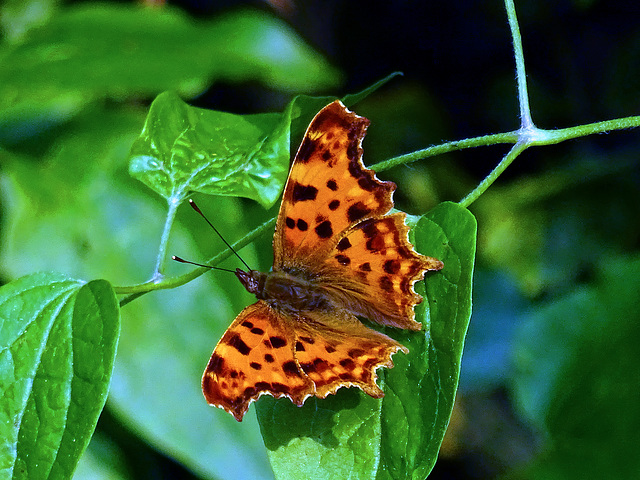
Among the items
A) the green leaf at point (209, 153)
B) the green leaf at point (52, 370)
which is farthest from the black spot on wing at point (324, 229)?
the green leaf at point (52, 370)

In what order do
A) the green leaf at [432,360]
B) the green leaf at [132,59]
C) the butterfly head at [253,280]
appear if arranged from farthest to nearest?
the green leaf at [132,59]
the butterfly head at [253,280]
the green leaf at [432,360]

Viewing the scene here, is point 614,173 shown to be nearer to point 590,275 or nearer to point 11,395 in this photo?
point 590,275

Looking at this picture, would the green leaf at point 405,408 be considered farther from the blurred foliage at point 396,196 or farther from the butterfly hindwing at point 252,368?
the blurred foliage at point 396,196

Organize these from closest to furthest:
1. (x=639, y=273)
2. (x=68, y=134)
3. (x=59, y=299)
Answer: (x=59, y=299)
(x=639, y=273)
(x=68, y=134)

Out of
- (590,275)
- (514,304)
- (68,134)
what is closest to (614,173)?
(590,275)

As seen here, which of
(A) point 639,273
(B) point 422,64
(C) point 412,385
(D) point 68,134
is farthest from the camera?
(B) point 422,64

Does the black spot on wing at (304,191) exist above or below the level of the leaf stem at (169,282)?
above
